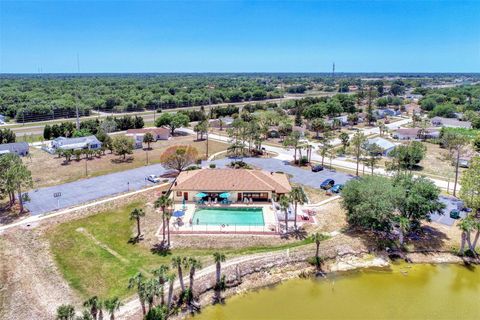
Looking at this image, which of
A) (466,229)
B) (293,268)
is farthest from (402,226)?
(293,268)

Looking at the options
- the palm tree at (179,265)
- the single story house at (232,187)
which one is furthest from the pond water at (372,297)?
the single story house at (232,187)

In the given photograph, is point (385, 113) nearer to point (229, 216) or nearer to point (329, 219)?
point (329, 219)

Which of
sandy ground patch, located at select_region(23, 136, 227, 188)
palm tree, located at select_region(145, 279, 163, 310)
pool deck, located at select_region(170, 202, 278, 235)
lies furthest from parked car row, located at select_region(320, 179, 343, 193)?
palm tree, located at select_region(145, 279, 163, 310)

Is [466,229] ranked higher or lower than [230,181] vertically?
lower

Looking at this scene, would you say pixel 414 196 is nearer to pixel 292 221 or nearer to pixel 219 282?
pixel 292 221

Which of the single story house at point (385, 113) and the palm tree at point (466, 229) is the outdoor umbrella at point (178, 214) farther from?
the single story house at point (385, 113)

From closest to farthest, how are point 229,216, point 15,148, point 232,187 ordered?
point 229,216 → point 232,187 → point 15,148

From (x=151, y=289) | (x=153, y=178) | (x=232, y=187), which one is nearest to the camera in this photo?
(x=151, y=289)

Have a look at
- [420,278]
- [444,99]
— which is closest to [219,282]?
[420,278]

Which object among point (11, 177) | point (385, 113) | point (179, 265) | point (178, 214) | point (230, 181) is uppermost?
point (385, 113)
